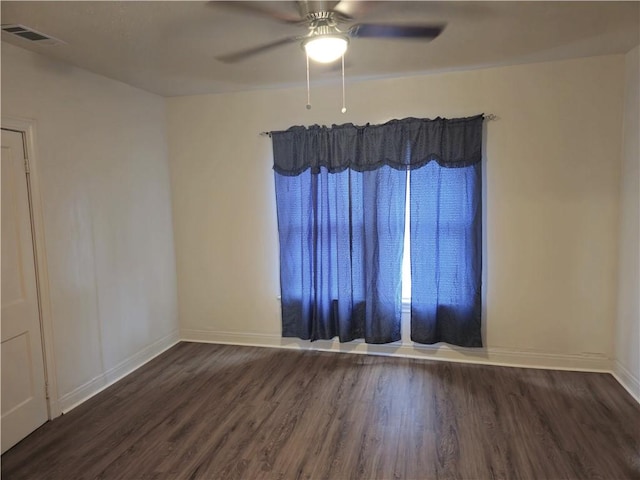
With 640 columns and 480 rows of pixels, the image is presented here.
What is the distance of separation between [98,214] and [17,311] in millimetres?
954

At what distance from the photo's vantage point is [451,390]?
3.20 metres

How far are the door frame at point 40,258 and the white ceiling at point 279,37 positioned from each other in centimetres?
56

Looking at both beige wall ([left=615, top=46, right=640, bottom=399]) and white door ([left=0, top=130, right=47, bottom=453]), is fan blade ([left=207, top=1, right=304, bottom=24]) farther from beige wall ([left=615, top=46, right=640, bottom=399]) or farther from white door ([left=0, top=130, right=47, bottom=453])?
beige wall ([left=615, top=46, right=640, bottom=399])

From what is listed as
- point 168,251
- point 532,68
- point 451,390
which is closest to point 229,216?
point 168,251

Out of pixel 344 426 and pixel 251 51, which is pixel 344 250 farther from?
pixel 251 51

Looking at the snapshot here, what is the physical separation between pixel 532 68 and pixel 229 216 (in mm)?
2953

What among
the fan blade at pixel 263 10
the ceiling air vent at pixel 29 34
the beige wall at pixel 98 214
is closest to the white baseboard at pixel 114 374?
the beige wall at pixel 98 214

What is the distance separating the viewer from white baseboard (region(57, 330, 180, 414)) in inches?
121

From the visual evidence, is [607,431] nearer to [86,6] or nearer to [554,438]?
[554,438]

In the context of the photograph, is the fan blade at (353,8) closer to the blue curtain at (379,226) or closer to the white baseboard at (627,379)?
the blue curtain at (379,226)

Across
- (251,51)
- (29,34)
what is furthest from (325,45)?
(29,34)

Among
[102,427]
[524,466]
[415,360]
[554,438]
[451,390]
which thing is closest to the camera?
[524,466]

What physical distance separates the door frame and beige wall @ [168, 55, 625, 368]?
1.61m

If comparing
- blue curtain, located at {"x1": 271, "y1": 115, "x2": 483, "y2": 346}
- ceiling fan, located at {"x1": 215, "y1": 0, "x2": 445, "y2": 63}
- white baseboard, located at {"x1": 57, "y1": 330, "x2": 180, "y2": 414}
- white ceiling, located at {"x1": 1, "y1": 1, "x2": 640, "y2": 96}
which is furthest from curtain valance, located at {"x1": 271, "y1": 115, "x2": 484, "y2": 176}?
white baseboard, located at {"x1": 57, "y1": 330, "x2": 180, "y2": 414}
